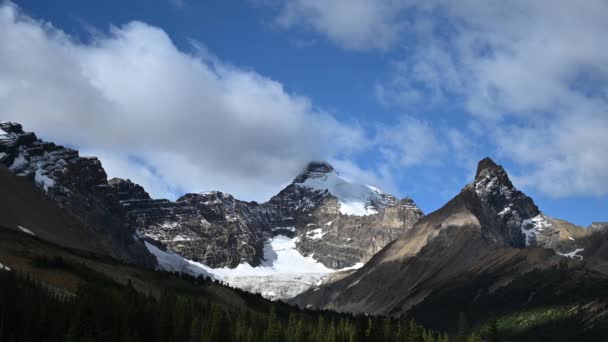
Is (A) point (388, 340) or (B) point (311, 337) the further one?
(A) point (388, 340)

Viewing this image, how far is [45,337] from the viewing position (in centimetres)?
12150

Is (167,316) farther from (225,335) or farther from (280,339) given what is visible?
(280,339)

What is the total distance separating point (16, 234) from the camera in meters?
198

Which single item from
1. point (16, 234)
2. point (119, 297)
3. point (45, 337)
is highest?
point (16, 234)

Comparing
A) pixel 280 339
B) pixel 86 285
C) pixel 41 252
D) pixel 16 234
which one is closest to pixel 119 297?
pixel 86 285

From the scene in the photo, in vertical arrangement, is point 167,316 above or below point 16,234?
below

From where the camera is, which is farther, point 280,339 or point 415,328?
point 415,328

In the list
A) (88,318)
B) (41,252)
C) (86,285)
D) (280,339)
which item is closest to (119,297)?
(86,285)

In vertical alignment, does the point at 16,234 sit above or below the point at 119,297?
above

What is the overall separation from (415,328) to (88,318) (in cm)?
6986

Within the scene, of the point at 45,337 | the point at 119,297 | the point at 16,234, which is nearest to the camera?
the point at 45,337

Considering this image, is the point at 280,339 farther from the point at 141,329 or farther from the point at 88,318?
the point at 88,318

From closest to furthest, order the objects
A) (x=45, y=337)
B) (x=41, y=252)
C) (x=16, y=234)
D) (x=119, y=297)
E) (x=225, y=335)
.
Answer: (x=45, y=337)
(x=225, y=335)
(x=119, y=297)
(x=41, y=252)
(x=16, y=234)

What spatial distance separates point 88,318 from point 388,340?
64.1 meters
